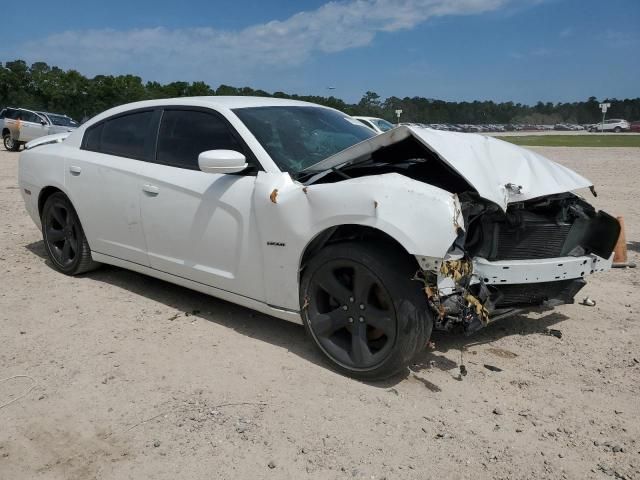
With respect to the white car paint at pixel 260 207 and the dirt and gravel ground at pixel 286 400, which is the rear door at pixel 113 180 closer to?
the white car paint at pixel 260 207

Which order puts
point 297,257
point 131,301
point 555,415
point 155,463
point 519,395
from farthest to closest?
point 131,301, point 297,257, point 519,395, point 555,415, point 155,463

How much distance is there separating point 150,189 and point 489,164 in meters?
2.49

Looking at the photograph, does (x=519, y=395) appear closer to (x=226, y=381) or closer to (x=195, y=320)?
(x=226, y=381)

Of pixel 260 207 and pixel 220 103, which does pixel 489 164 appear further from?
pixel 220 103

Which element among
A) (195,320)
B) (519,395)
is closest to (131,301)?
(195,320)

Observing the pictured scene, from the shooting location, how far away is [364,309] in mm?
3211

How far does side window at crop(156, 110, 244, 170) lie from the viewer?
A: 13.1ft

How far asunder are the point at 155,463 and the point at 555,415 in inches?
80.9

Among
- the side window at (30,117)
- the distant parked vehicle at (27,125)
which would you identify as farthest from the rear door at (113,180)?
the side window at (30,117)

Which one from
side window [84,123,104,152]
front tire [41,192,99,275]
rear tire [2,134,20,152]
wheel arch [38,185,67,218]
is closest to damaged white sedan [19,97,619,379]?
side window [84,123,104,152]

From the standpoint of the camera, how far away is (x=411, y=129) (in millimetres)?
3252

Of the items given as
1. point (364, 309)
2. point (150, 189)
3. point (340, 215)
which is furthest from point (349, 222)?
point (150, 189)

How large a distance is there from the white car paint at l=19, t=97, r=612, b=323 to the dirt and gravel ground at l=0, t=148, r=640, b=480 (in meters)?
0.46

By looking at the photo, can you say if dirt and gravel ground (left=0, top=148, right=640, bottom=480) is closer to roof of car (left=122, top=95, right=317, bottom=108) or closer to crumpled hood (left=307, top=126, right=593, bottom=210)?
crumpled hood (left=307, top=126, right=593, bottom=210)
